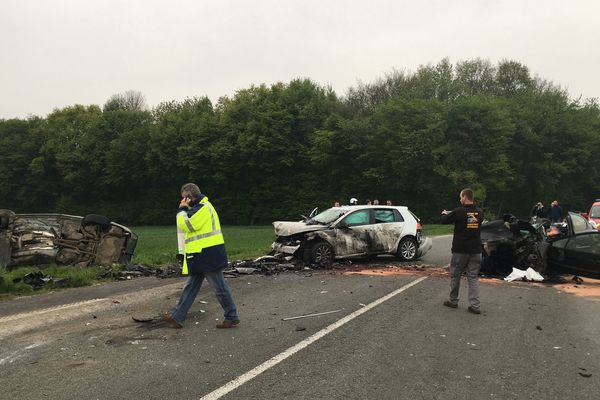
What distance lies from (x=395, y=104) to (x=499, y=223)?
39.5 m

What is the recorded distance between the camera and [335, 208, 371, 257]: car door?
12.7 meters

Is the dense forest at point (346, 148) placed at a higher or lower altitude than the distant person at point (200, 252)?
higher

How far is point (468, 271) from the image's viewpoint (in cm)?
769

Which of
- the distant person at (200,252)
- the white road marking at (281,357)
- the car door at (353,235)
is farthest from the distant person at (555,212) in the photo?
the distant person at (200,252)

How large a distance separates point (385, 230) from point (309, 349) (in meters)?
8.24

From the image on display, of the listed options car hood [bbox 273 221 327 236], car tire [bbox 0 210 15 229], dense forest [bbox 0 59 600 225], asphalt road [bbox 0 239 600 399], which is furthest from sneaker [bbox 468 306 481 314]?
dense forest [bbox 0 59 600 225]

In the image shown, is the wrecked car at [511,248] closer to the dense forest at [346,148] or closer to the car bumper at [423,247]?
the car bumper at [423,247]

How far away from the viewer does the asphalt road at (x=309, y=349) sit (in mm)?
4398

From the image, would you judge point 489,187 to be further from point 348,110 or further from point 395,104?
point 348,110

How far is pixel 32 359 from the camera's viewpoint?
17.3 ft

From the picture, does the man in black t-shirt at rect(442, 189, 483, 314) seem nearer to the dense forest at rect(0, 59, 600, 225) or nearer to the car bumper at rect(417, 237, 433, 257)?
the car bumper at rect(417, 237, 433, 257)

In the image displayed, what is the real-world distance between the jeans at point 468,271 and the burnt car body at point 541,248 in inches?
149

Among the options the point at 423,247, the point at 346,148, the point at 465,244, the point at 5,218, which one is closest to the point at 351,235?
the point at 423,247

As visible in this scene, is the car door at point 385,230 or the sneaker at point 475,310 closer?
the sneaker at point 475,310
